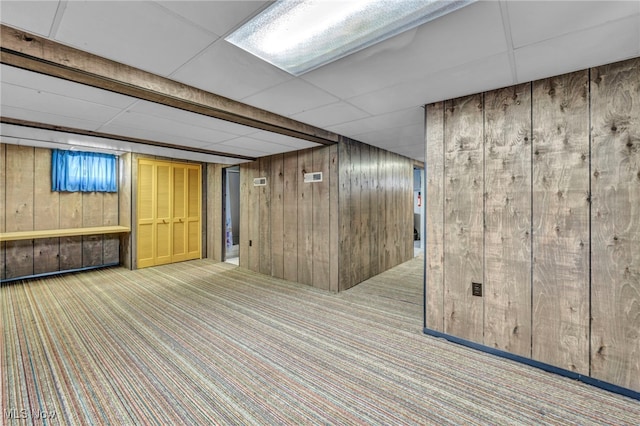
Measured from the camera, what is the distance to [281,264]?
4.84 meters

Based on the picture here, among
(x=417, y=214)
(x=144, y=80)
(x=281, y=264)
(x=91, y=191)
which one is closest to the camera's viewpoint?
(x=144, y=80)

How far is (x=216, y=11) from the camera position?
136 centimetres

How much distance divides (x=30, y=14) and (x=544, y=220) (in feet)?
11.5

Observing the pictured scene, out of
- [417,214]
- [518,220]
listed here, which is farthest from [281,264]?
[417,214]

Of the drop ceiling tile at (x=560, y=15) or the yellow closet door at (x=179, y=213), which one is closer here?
the drop ceiling tile at (x=560, y=15)

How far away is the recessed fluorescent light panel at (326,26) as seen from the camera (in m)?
1.35

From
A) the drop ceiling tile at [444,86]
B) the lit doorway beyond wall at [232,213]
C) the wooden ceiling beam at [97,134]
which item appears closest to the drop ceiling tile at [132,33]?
the drop ceiling tile at [444,86]

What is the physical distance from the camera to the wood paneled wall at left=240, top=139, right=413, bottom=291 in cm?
414

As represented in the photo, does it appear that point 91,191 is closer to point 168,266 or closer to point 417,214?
point 168,266

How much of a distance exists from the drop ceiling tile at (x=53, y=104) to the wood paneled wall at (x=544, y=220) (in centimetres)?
316

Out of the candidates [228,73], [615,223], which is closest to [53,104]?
[228,73]

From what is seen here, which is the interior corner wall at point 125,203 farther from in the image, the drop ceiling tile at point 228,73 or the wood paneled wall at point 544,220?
the wood paneled wall at point 544,220

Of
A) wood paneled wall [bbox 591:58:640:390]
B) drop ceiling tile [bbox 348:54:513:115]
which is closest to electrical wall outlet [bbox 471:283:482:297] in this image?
wood paneled wall [bbox 591:58:640:390]

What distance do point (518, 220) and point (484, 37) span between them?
1471mm
